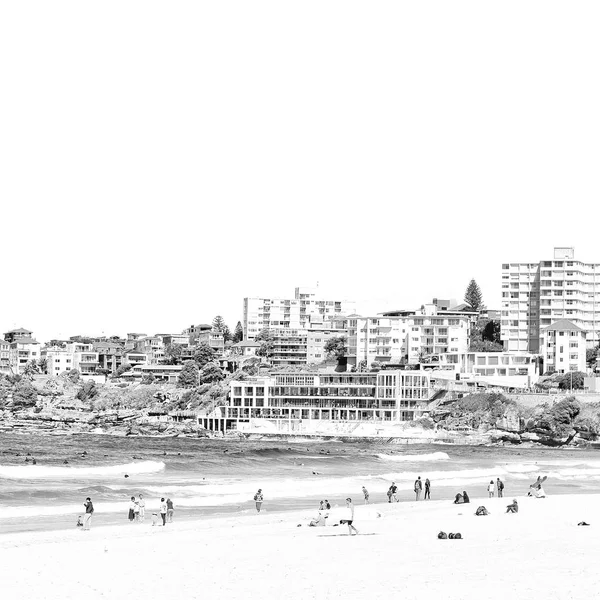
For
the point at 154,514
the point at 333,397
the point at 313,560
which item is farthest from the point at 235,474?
the point at 333,397

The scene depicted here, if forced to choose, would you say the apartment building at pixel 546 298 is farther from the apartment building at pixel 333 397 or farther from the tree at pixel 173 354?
the tree at pixel 173 354

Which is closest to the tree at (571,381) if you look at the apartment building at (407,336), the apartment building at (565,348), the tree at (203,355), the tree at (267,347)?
the apartment building at (565,348)

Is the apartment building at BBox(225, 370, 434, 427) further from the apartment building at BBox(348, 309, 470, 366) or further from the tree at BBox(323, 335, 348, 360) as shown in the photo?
the tree at BBox(323, 335, 348, 360)

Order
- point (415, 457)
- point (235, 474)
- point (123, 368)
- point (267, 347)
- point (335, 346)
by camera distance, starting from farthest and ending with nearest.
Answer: point (123, 368) < point (267, 347) < point (335, 346) < point (415, 457) < point (235, 474)

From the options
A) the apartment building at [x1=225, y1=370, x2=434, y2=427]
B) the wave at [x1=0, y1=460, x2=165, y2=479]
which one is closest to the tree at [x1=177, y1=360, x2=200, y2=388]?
the apartment building at [x1=225, y1=370, x2=434, y2=427]

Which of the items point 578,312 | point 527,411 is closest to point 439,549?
point 527,411

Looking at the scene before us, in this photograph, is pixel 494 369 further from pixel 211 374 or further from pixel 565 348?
pixel 211 374
